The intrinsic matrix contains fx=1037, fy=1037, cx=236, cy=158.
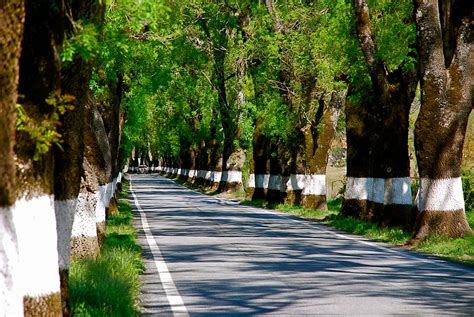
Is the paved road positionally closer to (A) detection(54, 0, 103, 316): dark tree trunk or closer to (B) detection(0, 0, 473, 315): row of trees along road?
(B) detection(0, 0, 473, 315): row of trees along road

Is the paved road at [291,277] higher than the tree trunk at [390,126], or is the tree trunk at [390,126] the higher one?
the tree trunk at [390,126]

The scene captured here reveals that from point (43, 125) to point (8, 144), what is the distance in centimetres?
199

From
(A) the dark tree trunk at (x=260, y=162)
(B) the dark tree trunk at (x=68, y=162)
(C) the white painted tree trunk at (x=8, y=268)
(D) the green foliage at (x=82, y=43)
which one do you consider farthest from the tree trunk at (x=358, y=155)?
(C) the white painted tree trunk at (x=8, y=268)

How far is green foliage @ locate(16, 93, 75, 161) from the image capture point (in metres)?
7.86

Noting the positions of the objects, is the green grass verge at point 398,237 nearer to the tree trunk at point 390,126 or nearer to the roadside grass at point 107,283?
the tree trunk at point 390,126

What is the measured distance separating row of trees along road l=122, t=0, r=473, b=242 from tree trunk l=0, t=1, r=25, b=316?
133 inches

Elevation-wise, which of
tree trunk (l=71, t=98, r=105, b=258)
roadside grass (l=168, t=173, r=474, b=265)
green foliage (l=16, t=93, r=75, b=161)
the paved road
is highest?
green foliage (l=16, t=93, r=75, b=161)

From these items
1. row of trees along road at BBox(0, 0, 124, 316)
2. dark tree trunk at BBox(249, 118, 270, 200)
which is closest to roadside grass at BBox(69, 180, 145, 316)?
row of trees along road at BBox(0, 0, 124, 316)

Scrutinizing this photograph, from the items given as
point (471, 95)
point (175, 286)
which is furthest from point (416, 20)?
point (175, 286)

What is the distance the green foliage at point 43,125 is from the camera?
25.8 feet

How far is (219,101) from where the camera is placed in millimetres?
62094

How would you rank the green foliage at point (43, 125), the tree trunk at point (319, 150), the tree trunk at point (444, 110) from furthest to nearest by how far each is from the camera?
1. the tree trunk at point (319, 150)
2. the tree trunk at point (444, 110)
3. the green foliage at point (43, 125)

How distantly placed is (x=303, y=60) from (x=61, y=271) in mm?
28797

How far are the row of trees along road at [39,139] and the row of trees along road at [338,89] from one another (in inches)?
51.0
